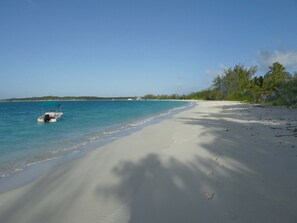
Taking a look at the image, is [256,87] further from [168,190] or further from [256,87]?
[168,190]

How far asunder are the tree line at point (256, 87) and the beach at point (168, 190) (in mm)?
33556

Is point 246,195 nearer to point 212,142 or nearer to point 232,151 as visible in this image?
point 232,151

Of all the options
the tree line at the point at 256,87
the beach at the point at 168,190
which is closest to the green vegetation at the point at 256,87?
the tree line at the point at 256,87

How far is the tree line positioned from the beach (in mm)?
33556

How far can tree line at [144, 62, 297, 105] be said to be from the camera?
41.3m

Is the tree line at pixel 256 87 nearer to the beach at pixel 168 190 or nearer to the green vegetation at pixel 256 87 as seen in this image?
the green vegetation at pixel 256 87

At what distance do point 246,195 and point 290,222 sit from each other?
3.89 feet

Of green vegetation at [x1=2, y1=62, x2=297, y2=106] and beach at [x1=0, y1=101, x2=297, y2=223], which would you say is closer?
beach at [x1=0, y1=101, x2=297, y2=223]

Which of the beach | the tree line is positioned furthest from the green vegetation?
the beach

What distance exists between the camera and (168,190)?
6.04 metres

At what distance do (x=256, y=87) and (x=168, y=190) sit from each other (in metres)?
66.3

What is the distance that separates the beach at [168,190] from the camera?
480 centimetres

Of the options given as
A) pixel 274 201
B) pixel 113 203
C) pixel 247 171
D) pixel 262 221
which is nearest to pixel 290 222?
pixel 262 221

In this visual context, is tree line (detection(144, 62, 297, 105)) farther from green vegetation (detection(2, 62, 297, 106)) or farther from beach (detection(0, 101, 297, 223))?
beach (detection(0, 101, 297, 223))
